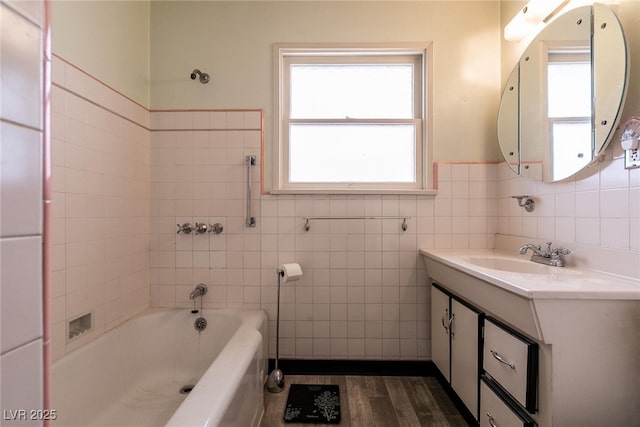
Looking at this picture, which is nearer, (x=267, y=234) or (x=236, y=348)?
(x=236, y=348)

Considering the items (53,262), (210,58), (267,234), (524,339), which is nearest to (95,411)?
(53,262)

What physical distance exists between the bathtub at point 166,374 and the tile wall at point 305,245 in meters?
0.21

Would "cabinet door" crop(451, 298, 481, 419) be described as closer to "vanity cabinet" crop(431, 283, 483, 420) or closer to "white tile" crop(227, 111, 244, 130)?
"vanity cabinet" crop(431, 283, 483, 420)

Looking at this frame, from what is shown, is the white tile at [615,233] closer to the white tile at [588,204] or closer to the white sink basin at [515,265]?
the white tile at [588,204]

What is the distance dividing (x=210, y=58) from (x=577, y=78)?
6.91ft

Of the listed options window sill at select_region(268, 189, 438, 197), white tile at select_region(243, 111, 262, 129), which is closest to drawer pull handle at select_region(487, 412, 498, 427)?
window sill at select_region(268, 189, 438, 197)

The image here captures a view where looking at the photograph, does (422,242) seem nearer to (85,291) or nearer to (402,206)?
(402,206)

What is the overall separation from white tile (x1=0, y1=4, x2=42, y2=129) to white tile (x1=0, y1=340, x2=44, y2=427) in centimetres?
28

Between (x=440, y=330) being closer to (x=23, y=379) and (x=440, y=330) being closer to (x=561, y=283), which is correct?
(x=561, y=283)

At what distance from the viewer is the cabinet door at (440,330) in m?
1.64

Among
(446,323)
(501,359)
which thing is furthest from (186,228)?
(501,359)

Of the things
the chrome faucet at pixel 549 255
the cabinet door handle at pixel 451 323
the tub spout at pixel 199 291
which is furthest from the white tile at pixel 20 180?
the chrome faucet at pixel 549 255

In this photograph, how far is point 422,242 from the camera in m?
1.92

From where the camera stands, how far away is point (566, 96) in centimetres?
136
